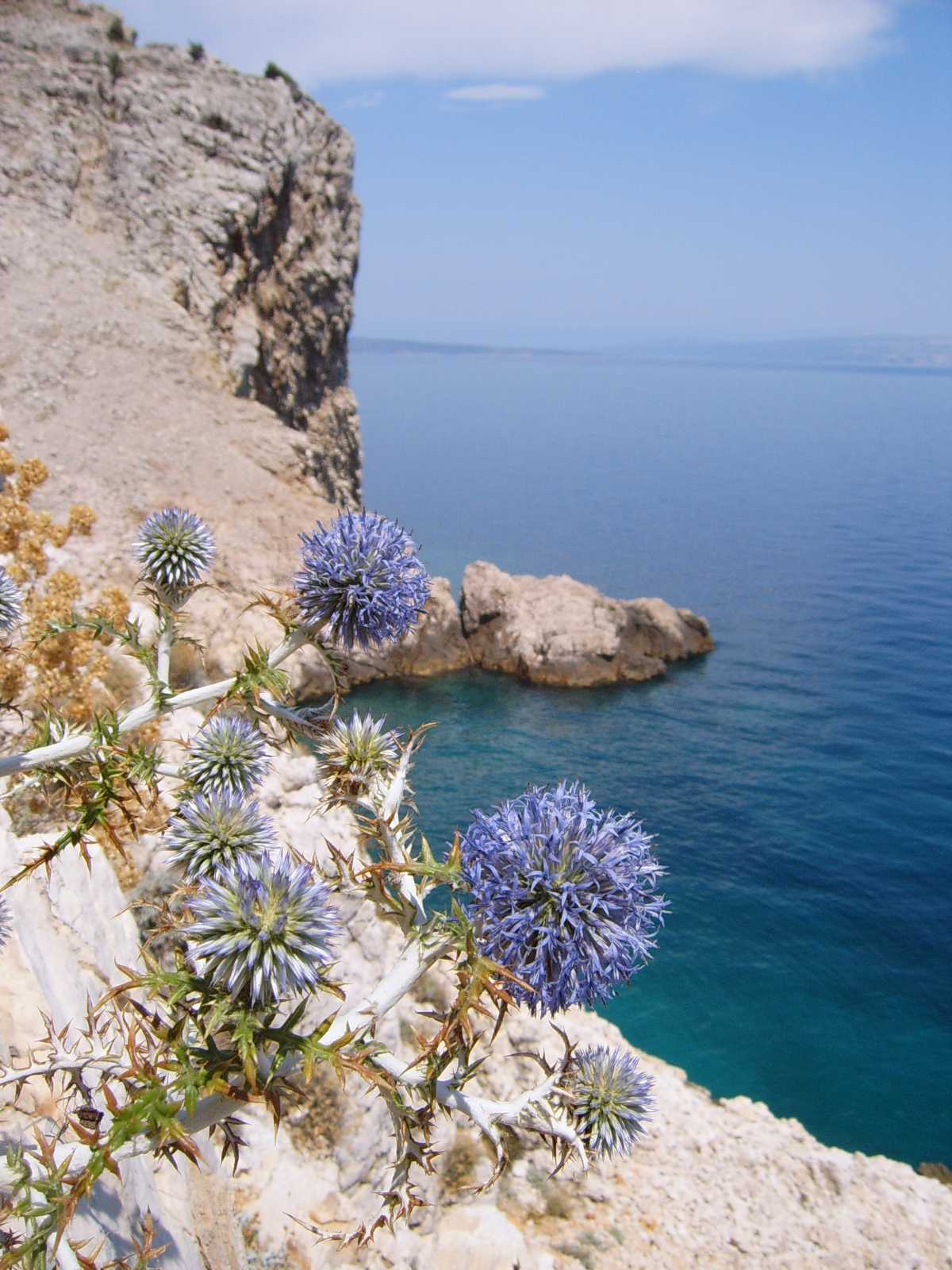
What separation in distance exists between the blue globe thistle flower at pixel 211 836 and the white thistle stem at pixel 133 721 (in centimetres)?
52

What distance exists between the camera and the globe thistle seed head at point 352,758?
4.90 meters

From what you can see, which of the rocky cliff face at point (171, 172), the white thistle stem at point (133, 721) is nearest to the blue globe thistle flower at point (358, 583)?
the white thistle stem at point (133, 721)

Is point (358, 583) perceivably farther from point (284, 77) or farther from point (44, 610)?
point (284, 77)

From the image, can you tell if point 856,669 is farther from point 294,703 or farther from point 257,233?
point 294,703

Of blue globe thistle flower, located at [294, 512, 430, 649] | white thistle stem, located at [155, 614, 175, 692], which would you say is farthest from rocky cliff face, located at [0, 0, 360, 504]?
blue globe thistle flower, located at [294, 512, 430, 649]

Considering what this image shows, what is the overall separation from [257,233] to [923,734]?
1253 inches

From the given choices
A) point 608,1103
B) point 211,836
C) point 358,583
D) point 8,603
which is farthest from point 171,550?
point 608,1103

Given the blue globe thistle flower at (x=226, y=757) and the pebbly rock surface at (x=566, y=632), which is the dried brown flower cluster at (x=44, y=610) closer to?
the blue globe thistle flower at (x=226, y=757)

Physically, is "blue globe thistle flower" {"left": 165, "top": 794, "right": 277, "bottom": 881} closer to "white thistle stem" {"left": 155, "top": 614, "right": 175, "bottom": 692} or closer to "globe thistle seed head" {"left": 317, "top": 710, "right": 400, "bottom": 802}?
"globe thistle seed head" {"left": 317, "top": 710, "right": 400, "bottom": 802}

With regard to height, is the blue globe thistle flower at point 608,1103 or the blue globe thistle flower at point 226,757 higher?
the blue globe thistle flower at point 226,757

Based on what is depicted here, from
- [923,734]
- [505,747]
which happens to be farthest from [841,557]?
[505,747]

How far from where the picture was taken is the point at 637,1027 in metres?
18.9

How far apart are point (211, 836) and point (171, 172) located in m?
36.9

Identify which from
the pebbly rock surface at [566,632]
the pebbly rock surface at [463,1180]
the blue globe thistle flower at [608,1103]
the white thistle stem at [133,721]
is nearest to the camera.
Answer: the white thistle stem at [133,721]
